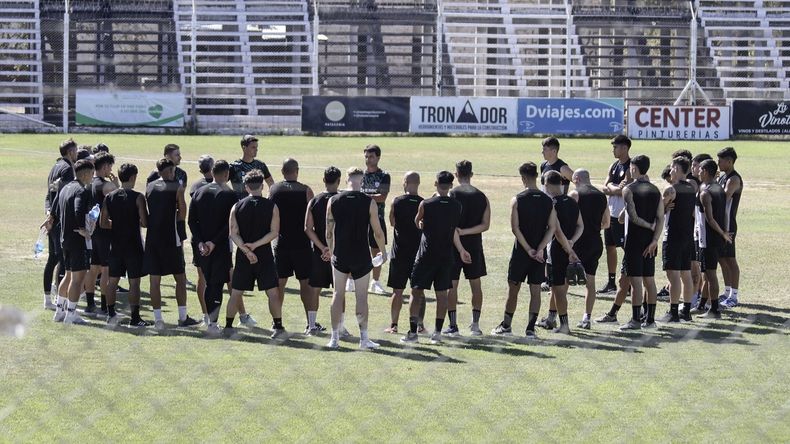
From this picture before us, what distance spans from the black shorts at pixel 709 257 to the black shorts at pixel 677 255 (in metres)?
0.52

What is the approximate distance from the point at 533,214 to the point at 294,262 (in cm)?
241

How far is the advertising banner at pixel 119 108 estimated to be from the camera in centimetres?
4459

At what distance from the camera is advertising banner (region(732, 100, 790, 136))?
4428 centimetres

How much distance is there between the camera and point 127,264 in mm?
12016

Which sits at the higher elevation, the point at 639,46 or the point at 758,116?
the point at 639,46

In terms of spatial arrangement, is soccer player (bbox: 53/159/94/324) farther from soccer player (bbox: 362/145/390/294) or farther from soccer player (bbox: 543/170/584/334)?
soccer player (bbox: 543/170/584/334)

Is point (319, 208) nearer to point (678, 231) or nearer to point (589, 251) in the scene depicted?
point (589, 251)

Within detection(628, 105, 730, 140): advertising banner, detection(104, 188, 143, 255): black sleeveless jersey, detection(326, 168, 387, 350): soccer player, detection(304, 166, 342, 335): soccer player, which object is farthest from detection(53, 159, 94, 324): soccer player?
→ detection(628, 105, 730, 140): advertising banner

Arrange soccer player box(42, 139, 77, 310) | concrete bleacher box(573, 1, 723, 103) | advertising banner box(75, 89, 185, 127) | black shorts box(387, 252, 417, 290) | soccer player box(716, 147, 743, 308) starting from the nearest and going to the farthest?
black shorts box(387, 252, 417, 290) → soccer player box(42, 139, 77, 310) → soccer player box(716, 147, 743, 308) → advertising banner box(75, 89, 185, 127) → concrete bleacher box(573, 1, 723, 103)

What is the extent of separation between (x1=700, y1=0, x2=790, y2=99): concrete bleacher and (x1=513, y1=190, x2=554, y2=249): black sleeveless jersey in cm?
4090

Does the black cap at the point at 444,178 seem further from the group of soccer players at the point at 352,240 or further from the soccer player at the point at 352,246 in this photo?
the soccer player at the point at 352,246

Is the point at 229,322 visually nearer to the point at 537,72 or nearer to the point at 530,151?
the point at 530,151

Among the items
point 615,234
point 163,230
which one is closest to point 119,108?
point 615,234

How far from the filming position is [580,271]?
12250 mm
